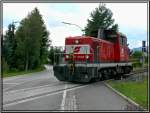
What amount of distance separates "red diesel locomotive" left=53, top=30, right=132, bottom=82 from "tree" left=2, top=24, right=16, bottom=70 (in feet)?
105

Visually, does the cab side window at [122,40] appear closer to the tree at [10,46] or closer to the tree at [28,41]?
the tree at [10,46]

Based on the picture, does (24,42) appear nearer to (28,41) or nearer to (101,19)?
(28,41)

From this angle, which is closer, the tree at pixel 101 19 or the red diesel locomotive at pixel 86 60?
the red diesel locomotive at pixel 86 60

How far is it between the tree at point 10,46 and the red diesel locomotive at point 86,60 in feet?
105

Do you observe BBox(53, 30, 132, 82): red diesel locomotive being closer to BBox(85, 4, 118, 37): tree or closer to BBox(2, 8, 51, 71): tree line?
BBox(2, 8, 51, 71): tree line

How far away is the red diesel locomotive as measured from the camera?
1094 inches

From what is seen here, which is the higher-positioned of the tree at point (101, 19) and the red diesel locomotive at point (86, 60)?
the tree at point (101, 19)

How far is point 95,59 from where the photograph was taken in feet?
94.8

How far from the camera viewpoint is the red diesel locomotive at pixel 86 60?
27.8 m

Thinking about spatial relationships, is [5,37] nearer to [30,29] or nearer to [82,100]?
[30,29]

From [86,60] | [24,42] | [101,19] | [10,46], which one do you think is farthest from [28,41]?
[86,60]

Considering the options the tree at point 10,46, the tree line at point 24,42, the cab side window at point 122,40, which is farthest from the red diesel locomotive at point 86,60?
the tree line at point 24,42

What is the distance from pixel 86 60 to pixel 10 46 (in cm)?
3723

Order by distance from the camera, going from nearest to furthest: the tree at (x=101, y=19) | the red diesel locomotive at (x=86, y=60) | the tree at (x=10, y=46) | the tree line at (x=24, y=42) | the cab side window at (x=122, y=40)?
the red diesel locomotive at (x=86, y=60), the cab side window at (x=122, y=40), the tree at (x=10, y=46), the tree line at (x=24, y=42), the tree at (x=101, y=19)
